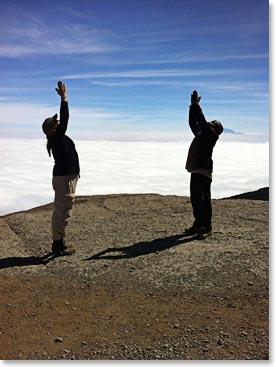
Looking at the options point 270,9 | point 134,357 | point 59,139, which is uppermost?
point 270,9

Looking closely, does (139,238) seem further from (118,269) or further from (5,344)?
(5,344)

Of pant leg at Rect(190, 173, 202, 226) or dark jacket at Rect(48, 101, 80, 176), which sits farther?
pant leg at Rect(190, 173, 202, 226)

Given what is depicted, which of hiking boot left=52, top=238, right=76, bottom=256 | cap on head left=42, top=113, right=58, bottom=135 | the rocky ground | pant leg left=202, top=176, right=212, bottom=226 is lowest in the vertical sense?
the rocky ground

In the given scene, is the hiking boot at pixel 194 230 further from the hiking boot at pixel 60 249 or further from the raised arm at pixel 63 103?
the raised arm at pixel 63 103

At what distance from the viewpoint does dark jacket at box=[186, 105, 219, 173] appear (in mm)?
6023

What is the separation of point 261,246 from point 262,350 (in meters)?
2.62

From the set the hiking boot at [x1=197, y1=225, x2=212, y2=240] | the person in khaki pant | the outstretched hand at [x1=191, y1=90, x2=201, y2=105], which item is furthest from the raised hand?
the hiking boot at [x1=197, y1=225, x2=212, y2=240]

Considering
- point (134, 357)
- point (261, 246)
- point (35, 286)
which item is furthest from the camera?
point (261, 246)

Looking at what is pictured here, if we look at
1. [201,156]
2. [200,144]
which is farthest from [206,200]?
[200,144]

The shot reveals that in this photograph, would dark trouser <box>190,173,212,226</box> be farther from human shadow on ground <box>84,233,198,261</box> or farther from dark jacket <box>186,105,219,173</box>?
human shadow on ground <box>84,233,198,261</box>

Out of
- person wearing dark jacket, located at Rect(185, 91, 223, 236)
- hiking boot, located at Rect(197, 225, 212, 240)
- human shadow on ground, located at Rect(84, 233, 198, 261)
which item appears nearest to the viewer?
human shadow on ground, located at Rect(84, 233, 198, 261)

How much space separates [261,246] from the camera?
591 centimetres

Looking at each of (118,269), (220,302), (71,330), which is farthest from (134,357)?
(118,269)

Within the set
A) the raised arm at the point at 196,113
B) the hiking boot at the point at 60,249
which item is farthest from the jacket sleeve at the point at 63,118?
the raised arm at the point at 196,113
